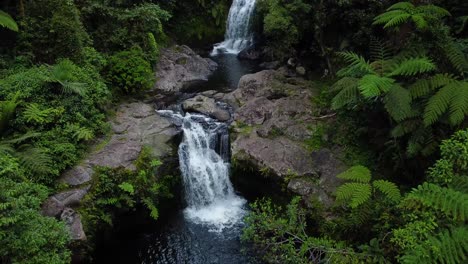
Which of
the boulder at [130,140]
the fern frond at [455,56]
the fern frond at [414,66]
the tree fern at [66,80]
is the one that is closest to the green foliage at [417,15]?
the fern frond at [455,56]

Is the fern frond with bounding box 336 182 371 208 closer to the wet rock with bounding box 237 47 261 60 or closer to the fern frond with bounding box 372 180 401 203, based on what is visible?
the fern frond with bounding box 372 180 401 203

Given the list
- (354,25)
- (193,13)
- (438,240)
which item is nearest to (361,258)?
(438,240)

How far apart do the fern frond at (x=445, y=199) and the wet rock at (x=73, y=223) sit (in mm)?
5268

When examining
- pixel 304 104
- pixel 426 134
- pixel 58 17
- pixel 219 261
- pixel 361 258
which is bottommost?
pixel 219 261

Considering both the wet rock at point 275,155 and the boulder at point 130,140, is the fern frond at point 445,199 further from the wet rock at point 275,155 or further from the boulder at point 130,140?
the boulder at point 130,140

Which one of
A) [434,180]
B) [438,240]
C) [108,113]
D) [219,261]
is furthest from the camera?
[108,113]

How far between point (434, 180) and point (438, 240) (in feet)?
3.04

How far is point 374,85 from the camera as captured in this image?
5867 mm

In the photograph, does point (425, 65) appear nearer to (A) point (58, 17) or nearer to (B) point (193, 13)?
(A) point (58, 17)

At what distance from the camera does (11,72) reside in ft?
27.1

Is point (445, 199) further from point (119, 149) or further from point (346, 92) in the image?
point (119, 149)

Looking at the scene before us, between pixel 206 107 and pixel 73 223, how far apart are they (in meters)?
4.88

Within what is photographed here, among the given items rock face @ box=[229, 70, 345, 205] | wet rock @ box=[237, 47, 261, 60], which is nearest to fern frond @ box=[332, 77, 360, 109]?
rock face @ box=[229, 70, 345, 205]

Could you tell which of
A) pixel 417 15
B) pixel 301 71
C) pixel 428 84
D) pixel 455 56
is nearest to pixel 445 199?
pixel 428 84
